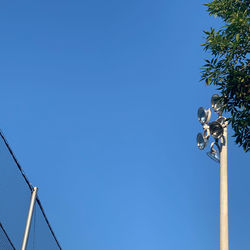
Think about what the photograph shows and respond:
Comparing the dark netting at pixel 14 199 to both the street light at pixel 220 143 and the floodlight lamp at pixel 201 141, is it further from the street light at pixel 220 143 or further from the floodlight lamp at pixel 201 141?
the floodlight lamp at pixel 201 141

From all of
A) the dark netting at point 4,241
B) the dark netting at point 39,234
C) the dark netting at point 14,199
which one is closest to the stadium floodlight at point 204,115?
the dark netting at point 39,234

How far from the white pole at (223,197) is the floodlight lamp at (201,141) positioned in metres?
0.99

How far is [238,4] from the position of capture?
9.74 m

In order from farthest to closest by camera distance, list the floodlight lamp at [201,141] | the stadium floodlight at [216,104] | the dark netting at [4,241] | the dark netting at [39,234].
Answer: the floodlight lamp at [201,141]
the stadium floodlight at [216,104]
the dark netting at [39,234]
the dark netting at [4,241]

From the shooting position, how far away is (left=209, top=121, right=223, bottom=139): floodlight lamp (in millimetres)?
9688

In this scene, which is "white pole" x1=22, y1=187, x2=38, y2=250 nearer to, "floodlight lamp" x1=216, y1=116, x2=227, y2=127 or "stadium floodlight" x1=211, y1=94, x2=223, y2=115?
"floodlight lamp" x1=216, y1=116, x2=227, y2=127

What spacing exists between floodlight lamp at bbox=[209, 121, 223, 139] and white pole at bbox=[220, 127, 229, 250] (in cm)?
12

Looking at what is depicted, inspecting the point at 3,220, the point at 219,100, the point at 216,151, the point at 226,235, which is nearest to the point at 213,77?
the point at 219,100

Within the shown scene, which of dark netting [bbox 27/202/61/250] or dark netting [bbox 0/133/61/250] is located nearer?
dark netting [bbox 0/133/61/250]

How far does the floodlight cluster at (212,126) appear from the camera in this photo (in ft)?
31.8

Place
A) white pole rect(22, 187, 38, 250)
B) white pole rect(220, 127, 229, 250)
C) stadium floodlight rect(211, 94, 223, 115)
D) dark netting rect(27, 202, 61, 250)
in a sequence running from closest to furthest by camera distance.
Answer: white pole rect(22, 187, 38, 250) → dark netting rect(27, 202, 61, 250) → white pole rect(220, 127, 229, 250) → stadium floodlight rect(211, 94, 223, 115)

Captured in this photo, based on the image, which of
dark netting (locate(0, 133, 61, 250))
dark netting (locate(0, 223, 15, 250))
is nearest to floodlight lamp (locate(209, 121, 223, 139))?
dark netting (locate(0, 133, 61, 250))

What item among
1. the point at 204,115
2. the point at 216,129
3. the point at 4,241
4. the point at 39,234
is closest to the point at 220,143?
the point at 216,129

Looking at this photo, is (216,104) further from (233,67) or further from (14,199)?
(14,199)
